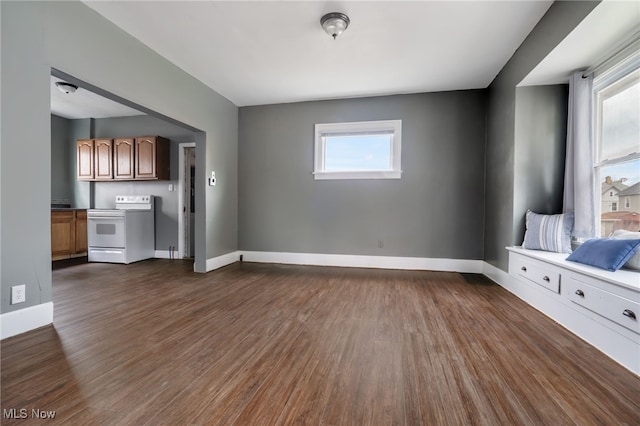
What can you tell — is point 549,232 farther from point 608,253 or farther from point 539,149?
point 539,149

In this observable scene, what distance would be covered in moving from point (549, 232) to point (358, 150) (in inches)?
106

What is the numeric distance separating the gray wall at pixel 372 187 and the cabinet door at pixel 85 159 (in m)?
2.89

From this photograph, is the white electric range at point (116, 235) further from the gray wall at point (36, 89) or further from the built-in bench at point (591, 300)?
the built-in bench at point (591, 300)

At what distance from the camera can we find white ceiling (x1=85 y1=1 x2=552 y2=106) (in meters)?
2.36

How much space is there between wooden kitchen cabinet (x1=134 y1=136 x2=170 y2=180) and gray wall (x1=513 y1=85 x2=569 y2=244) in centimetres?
538

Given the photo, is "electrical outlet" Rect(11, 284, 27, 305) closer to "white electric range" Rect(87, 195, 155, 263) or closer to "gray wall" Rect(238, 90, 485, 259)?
"white electric range" Rect(87, 195, 155, 263)

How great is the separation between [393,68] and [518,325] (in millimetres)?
3053

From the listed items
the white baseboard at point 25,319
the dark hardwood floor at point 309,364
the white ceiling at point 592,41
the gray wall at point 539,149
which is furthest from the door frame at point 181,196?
the white ceiling at point 592,41

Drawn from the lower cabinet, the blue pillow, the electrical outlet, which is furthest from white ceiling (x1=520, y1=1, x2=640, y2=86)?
the lower cabinet

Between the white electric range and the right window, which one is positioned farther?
the white electric range

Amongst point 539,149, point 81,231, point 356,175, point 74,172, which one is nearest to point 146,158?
point 81,231

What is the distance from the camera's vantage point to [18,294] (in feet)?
6.56

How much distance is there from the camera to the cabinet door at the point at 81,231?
201 inches

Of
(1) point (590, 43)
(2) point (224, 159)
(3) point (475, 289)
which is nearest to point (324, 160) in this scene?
(2) point (224, 159)
